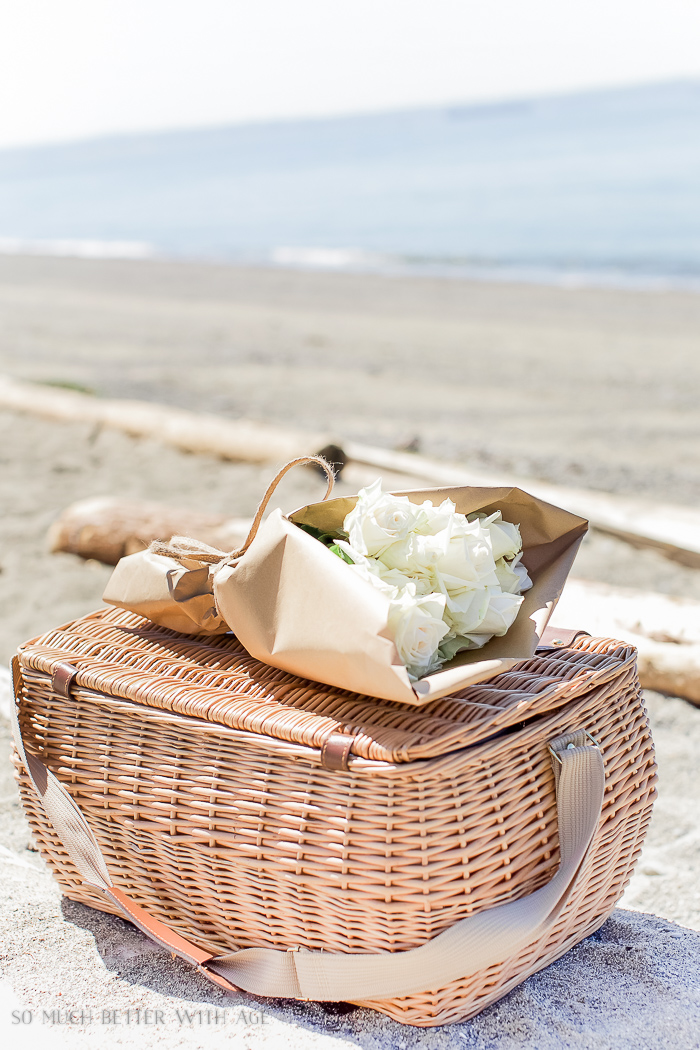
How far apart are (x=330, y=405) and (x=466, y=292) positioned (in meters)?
7.42

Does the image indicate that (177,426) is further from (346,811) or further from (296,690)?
(346,811)

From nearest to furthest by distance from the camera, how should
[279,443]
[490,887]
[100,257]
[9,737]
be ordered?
[490,887] → [9,737] → [279,443] → [100,257]

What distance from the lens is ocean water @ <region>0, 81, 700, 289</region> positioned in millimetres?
17859

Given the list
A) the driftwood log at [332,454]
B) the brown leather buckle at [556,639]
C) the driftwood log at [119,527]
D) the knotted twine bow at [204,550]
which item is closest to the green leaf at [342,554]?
the knotted twine bow at [204,550]

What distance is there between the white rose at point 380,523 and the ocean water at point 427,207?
565 inches

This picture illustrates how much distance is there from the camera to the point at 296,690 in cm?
152

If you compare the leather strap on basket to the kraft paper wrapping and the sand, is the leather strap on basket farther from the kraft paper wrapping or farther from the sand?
the sand

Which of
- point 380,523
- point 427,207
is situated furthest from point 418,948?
point 427,207

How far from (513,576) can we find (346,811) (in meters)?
0.50

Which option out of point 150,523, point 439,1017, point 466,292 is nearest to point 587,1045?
point 439,1017

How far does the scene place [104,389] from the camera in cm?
732

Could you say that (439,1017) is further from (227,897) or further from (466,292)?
(466,292)

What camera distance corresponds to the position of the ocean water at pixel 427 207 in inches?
703

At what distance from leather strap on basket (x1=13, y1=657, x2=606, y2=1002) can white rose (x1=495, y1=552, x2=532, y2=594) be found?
266mm
